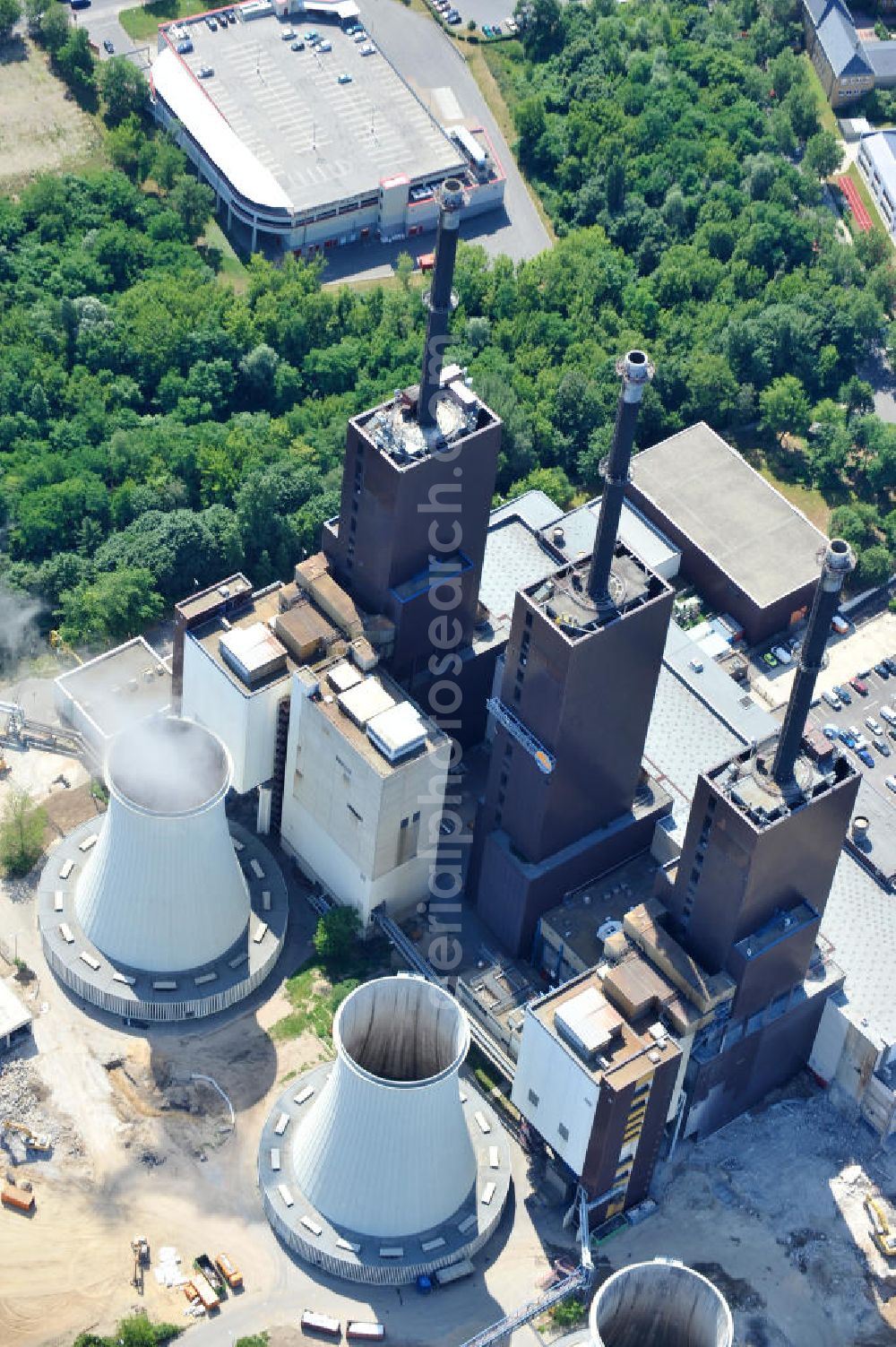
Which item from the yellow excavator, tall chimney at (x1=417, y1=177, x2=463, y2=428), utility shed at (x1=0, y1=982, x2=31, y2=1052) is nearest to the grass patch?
utility shed at (x1=0, y1=982, x2=31, y2=1052)

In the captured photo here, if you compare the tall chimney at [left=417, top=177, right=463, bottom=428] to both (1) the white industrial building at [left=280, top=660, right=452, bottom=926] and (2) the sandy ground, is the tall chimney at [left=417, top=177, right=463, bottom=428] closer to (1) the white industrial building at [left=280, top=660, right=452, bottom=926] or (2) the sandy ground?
(1) the white industrial building at [left=280, top=660, right=452, bottom=926]

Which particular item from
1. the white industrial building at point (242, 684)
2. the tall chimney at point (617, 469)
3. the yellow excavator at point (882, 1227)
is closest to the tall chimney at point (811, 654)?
the tall chimney at point (617, 469)

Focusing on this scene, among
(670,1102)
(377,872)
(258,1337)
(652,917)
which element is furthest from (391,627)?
(258,1337)

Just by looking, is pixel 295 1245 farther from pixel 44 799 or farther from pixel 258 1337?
pixel 44 799

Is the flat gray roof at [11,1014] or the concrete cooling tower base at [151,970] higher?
the concrete cooling tower base at [151,970]

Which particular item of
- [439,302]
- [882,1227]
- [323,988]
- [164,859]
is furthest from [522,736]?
[882,1227]

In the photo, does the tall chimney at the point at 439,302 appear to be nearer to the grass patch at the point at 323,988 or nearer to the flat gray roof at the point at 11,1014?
the grass patch at the point at 323,988
